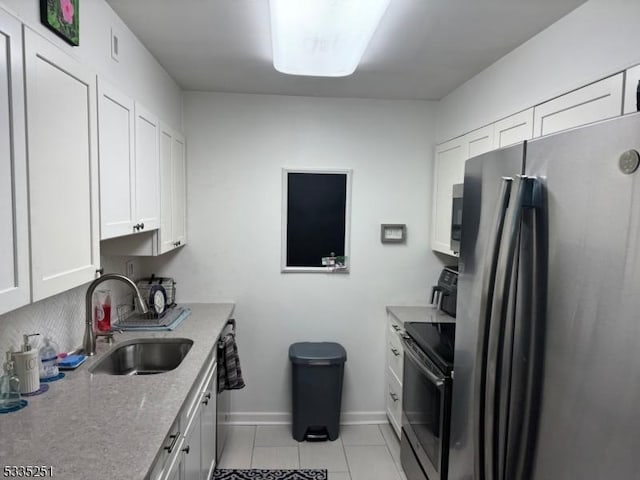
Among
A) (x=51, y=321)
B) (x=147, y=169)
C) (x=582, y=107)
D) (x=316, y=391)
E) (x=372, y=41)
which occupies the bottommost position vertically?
(x=316, y=391)

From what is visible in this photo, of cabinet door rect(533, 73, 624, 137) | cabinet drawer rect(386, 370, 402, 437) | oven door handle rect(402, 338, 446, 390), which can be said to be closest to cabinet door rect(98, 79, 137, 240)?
oven door handle rect(402, 338, 446, 390)

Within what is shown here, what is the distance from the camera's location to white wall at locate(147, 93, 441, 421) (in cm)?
319

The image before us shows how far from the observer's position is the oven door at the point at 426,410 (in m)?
2.04

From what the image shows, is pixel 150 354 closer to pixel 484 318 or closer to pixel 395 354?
pixel 395 354

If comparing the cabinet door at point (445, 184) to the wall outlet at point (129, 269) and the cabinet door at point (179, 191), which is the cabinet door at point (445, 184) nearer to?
the cabinet door at point (179, 191)

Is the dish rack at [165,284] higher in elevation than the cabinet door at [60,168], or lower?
lower

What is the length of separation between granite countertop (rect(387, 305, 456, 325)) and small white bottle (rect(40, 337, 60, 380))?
2099mm

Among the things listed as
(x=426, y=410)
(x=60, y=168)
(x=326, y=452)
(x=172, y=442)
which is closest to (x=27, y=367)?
(x=172, y=442)

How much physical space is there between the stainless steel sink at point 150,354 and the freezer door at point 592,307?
6.24 feet

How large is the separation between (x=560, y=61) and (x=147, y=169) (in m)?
2.10

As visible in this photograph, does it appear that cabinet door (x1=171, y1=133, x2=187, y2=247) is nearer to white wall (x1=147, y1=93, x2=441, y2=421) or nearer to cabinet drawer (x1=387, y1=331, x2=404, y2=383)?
white wall (x1=147, y1=93, x2=441, y2=421)

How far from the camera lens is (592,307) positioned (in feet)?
2.57

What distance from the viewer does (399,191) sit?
10.9 ft

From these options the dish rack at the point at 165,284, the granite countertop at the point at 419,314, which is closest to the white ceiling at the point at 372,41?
the dish rack at the point at 165,284
